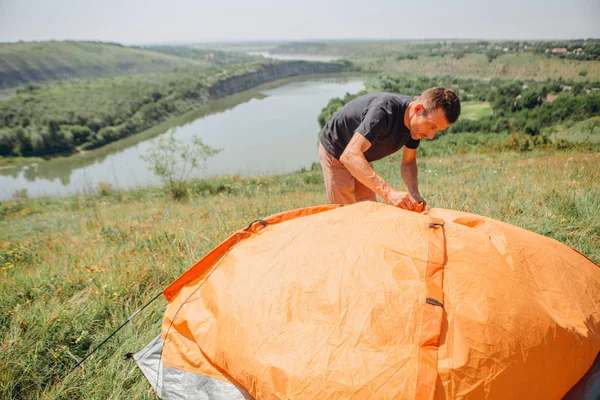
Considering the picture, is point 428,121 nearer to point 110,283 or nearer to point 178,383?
point 178,383

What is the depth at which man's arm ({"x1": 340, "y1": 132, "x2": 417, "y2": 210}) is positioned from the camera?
2.36m

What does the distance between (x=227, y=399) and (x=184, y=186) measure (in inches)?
549

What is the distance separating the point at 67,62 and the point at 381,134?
91.0 m

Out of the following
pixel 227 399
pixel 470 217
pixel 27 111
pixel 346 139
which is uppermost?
pixel 346 139

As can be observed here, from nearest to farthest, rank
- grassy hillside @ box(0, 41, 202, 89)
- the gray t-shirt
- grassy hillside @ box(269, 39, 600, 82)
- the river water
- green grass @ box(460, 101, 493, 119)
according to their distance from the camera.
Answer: the gray t-shirt, grassy hillside @ box(269, 39, 600, 82), the river water, green grass @ box(460, 101, 493, 119), grassy hillside @ box(0, 41, 202, 89)

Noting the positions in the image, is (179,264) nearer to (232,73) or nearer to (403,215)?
(403,215)

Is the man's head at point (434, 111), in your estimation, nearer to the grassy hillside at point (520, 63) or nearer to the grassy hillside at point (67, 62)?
the grassy hillside at point (520, 63)

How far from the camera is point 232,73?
68.4 m

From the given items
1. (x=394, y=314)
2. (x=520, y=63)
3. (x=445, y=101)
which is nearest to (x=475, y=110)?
(x=520, y=63)

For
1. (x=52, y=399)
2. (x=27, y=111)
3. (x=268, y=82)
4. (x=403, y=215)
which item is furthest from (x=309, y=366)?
(x=268, y=82)

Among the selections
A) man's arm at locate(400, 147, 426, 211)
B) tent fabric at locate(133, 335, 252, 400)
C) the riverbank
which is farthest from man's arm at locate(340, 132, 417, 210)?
the riverbank

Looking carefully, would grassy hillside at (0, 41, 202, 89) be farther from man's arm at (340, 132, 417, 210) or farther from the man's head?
the man's head

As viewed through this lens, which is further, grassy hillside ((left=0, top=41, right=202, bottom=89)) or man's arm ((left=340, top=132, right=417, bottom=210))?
grassy hillside ((left=0, top=41, right=202, bottom=89))

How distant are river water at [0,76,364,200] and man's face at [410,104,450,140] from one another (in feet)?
48.8
